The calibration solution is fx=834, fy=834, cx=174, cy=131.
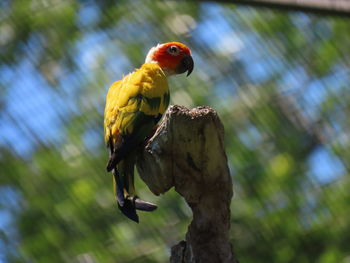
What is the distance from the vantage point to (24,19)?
3924 millimetres

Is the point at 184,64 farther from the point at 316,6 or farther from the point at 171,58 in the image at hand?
the point at 316,6

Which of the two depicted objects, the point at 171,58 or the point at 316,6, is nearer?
the point at 316,6

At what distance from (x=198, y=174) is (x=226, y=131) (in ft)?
5.64

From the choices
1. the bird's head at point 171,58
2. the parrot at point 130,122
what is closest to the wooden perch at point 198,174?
the parrot at point 130,122

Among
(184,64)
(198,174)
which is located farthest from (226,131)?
(198,174)

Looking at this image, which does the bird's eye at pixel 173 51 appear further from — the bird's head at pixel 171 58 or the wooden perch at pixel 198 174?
the wooden perch at pixel 198 174

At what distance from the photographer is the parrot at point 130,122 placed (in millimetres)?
2232

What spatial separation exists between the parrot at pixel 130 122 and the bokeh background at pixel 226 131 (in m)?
1.07

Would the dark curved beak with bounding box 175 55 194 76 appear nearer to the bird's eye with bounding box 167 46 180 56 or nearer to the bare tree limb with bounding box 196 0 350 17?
the bird's eye with bounding box 167 46 180 56

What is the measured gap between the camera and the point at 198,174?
2031 millimetres

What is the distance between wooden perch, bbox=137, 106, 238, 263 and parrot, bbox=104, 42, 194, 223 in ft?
0.41

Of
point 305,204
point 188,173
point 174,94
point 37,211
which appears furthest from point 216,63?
point 188,173

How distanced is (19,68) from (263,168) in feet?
4.01

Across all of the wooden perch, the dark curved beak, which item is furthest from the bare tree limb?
the wooden perch
